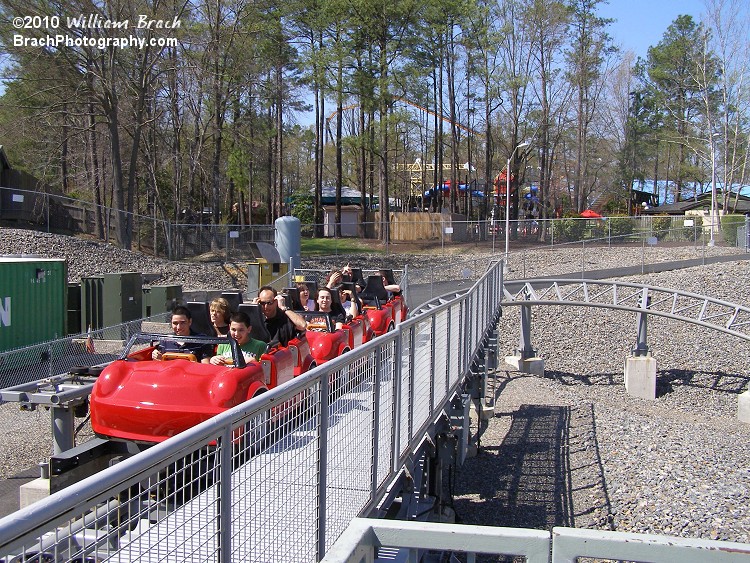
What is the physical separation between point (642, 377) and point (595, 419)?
534 centimetres

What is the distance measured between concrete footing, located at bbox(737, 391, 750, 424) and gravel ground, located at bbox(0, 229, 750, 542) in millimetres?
437

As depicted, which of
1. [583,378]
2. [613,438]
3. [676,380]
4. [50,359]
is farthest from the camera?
[583,378]

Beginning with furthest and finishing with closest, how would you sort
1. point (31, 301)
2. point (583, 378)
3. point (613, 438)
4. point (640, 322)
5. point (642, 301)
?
point (583, 378) → point (642, 301) → point (640, 322) → point (31, 301) → point (613, 438)

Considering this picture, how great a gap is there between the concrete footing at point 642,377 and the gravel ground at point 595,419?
0.33 metres

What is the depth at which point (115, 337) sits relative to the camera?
16.9 metres

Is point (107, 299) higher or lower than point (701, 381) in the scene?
higher

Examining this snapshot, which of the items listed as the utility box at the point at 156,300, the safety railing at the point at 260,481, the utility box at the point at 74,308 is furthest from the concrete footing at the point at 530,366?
the safety railing at the point at 260,481

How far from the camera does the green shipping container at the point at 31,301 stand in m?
15.7

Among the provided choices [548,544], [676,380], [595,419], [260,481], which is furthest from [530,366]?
[548,544]

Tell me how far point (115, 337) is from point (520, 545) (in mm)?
15967

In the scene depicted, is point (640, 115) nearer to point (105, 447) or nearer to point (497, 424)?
point (497, 424)

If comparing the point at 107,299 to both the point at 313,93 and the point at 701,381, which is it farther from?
the point at 313,93

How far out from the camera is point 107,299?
19531 mm

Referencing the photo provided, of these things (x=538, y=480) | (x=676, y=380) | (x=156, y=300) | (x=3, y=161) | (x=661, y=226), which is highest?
(x=3, y=161)
